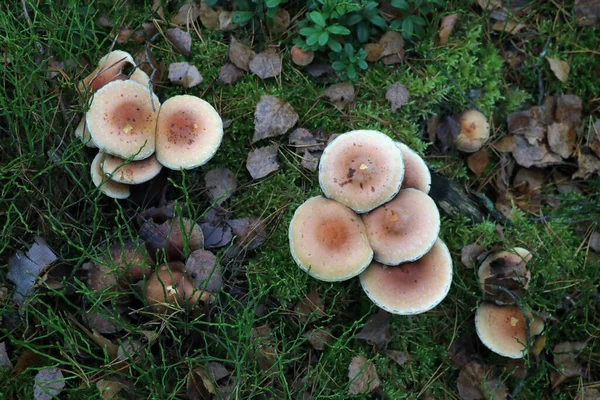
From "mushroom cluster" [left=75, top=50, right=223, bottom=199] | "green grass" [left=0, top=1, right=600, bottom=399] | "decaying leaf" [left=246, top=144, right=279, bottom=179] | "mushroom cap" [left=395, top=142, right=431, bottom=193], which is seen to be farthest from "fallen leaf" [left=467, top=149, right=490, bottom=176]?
"mushroom cluster" [left=75, top=50, right=223, bottom=199]

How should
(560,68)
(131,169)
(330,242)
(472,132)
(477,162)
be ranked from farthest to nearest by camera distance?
(560,68) → (477,162) → (472,132) → (131,169) → (330,242)

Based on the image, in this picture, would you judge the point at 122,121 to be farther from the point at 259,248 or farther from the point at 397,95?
the point at 397,95

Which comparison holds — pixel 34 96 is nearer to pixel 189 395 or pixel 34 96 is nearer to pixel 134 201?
pixel 134 201

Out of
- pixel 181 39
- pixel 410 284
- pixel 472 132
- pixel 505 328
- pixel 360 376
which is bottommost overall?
pixel 505 328

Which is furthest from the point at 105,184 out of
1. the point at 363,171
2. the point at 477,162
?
the point at 477,162

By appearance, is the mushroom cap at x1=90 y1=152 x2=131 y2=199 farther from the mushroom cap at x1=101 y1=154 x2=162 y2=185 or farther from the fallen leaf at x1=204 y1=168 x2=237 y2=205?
the fallen leaf at x1=204 y1=168 x2=237 y2=205

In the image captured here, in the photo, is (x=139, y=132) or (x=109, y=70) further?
(x=109, y=70)

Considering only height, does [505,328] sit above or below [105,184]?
below
